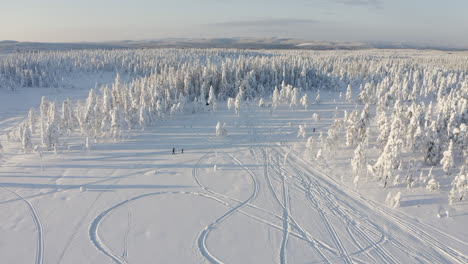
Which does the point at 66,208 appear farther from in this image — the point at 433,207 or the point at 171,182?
the point at 433,207

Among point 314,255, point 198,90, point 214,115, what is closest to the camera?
point 314,255

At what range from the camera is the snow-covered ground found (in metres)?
17.2

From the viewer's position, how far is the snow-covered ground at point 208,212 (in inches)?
677

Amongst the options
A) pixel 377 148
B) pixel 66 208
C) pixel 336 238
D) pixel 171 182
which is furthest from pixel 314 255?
pixel 377 148

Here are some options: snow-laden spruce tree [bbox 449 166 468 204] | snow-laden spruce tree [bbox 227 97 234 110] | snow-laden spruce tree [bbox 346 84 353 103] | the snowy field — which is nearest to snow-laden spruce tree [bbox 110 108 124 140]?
the snowy field

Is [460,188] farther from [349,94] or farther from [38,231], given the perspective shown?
[349,94]

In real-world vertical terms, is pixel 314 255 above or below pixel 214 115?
below

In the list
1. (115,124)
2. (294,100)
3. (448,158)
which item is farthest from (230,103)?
(448,158)

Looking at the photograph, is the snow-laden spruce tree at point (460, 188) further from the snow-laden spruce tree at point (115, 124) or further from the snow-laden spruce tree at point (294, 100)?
the snow-laden spruce tree at point (294, 100)

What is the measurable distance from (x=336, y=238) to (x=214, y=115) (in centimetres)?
4039

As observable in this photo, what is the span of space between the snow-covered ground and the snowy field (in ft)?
0.29

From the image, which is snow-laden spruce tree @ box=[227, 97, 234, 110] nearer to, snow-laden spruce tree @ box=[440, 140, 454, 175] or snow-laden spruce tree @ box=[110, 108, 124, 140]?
snow-laden spruce tree @ box=[110, 108, 124, 140]

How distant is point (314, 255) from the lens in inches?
669

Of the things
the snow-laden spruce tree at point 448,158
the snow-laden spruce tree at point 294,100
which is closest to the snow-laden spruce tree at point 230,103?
the snow-laden spruce tree at point 294,100
